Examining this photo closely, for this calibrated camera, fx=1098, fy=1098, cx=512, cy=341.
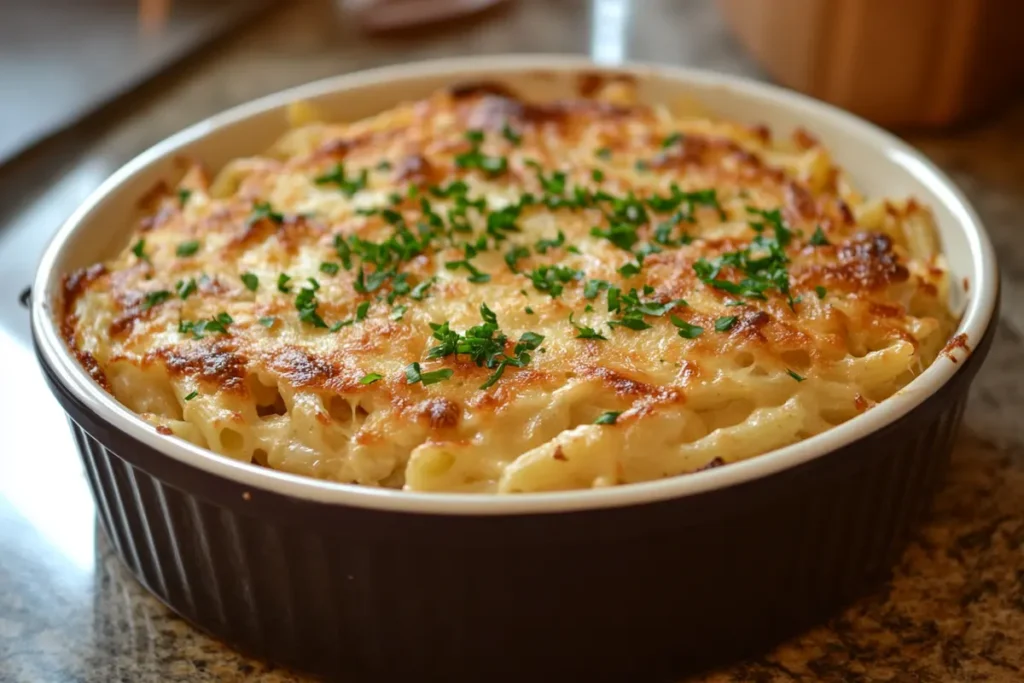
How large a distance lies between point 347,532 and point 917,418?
2.49ft

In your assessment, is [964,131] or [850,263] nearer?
[850,263]

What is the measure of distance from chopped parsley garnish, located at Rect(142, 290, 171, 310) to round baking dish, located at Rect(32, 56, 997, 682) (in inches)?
5.7

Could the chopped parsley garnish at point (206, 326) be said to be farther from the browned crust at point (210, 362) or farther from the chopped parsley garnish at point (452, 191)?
the chopped parsley garnish at point (452, 191)

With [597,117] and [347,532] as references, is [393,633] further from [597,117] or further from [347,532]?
[597,117]

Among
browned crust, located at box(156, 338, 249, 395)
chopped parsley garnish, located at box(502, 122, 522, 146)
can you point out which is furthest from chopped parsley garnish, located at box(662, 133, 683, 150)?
browned crust, located at box(156, 338, 249, 395)

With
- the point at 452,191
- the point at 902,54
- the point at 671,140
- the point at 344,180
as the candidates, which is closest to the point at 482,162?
the point at 452,191

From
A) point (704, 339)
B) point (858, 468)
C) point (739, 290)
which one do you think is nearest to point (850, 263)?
point (739, 290)

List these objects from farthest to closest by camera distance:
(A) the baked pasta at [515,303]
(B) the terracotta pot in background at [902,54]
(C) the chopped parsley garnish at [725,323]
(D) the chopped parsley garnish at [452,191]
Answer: (B) the terracotta pot in background at [902,54] → (D) the chopped parsley garnish at [452,191] → (C) the chopped parsley garnish at [725,323] → (A) the baked pasta at [515,303]

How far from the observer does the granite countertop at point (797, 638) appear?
5.21 ft

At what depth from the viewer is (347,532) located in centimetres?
132

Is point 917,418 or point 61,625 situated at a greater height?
point 917,418

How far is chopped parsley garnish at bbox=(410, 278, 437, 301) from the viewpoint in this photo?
5.83ft

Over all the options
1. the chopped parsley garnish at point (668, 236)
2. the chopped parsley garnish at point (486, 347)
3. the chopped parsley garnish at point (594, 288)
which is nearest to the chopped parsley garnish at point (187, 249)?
the chopped parsley garnish at point (486, 347)

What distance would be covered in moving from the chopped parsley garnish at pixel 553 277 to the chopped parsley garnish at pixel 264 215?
50 centimetres
